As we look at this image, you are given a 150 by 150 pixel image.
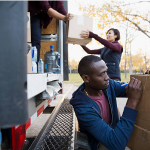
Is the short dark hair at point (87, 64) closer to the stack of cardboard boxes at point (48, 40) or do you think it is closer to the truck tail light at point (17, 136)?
the truck tail light at point (17, 136)

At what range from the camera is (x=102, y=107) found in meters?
1.62

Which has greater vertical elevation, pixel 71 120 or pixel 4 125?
pixel 4 125

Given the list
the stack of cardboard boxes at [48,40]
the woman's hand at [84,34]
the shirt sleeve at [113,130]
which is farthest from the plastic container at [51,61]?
the shirt sleeve at [113,130]

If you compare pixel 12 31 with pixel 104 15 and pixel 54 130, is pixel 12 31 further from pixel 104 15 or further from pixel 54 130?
pixel 104 15

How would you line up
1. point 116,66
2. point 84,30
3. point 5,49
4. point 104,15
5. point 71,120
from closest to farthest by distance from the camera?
point 5,49, point 71,120, point 84,30, point 116,66, point 104,15

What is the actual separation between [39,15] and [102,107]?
6.59 ft

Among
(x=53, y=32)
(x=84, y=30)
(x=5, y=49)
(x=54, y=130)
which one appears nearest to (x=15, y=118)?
(x=5, y=49)

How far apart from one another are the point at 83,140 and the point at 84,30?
5.99 ft

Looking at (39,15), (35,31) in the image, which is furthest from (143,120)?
(39,15)

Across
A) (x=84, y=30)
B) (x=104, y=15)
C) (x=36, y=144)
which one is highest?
(x=104, y=15)

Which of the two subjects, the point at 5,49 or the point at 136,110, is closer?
the point at 5,49

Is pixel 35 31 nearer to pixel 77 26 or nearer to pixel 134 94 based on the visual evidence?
pixel 77 26

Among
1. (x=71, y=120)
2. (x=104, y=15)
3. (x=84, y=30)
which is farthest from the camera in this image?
(x=104, y=15)

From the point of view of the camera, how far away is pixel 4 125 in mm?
565
